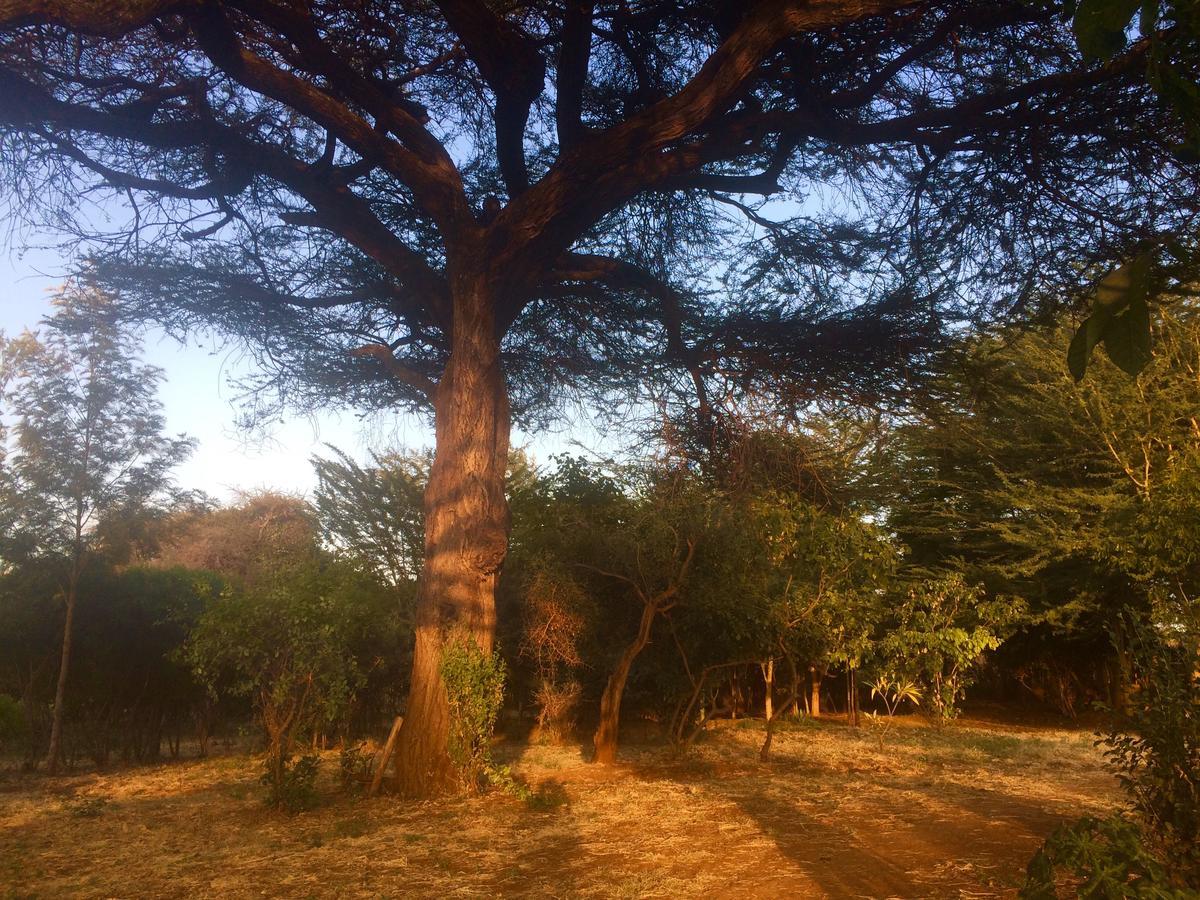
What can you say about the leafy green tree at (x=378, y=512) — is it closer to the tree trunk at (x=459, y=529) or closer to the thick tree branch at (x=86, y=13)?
the tree trunk at (x=459, y=529)

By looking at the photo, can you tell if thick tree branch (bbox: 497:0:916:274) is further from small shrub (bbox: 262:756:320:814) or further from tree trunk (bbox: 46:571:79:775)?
tree trunk (bbox: 46:571:79:775)

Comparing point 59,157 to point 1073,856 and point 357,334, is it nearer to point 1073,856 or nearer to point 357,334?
point 357,334

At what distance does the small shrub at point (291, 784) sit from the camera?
8555 mm

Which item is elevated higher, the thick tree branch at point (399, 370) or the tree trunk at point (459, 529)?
the thick tree branch at point (399, 370)

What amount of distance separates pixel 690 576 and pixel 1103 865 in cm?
893

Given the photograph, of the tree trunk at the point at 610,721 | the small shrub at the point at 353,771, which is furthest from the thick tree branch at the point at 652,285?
the small shrub at the point at 353,771

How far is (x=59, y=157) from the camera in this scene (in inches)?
343

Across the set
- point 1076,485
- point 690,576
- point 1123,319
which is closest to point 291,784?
point 690,576

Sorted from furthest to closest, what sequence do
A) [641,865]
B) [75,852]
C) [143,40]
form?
[143,40]
[75,852]
[641,865]

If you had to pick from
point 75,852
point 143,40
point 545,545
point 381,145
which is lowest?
point 75,852

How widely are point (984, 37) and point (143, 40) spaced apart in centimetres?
776

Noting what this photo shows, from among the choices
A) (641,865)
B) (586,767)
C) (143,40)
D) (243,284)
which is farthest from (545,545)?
(143,40)

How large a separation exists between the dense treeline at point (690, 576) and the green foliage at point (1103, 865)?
257cm

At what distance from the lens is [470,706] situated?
8906 mm
